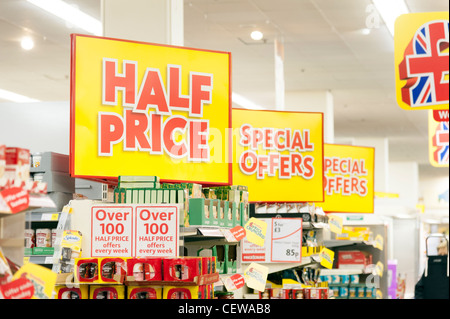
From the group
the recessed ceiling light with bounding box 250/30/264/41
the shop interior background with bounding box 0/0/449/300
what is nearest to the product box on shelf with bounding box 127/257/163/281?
the shop interior background with bounding box 0/0/449/300

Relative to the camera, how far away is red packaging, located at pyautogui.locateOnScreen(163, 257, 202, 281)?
338 cm

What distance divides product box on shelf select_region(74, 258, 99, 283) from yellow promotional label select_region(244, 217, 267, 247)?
5.55ft

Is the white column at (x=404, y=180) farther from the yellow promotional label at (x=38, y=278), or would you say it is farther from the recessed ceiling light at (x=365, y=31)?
the yellow promotional label at (x=38, y=278)

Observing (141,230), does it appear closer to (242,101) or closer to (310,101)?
(310,101)

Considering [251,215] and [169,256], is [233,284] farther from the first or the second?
[251,215]

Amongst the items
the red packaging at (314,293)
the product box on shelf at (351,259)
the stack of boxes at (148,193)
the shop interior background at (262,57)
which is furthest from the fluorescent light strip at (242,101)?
the stack of boxes at (148,193)

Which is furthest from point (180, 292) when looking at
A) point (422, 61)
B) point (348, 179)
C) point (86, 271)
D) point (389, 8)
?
point (348, 179)

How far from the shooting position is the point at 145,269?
11.2ft

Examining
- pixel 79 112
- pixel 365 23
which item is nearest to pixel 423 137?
pixel 365 23

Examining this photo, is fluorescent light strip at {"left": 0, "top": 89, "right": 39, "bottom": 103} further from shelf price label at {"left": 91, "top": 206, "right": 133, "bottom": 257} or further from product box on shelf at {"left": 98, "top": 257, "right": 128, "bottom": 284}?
product box on shelf at {"left": 98, "top": 257, "right": 128, "bottom": 284}

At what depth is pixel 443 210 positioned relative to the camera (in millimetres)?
33281

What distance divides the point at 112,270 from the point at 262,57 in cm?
840

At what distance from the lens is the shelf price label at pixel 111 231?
380cm

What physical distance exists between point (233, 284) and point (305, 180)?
10.1ft
